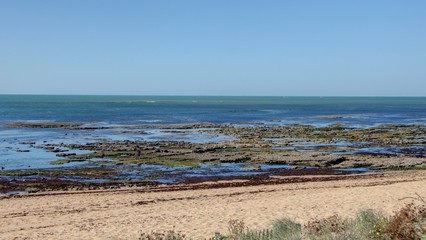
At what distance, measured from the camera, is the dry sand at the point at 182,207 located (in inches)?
612

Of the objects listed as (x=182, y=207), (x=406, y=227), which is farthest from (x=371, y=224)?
(x=182, y=207)

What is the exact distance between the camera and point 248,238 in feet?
32.7

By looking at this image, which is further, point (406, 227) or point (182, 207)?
point (182, 207)

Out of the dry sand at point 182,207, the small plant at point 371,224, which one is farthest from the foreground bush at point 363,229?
the dry sand at point 182,207

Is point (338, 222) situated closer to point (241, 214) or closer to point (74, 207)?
point (241, 214)

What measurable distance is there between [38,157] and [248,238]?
31.5 meters

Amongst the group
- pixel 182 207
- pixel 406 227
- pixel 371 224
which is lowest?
Result: pixel 182 207

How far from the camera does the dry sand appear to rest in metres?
15.5

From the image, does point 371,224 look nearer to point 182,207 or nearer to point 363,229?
point 363,229

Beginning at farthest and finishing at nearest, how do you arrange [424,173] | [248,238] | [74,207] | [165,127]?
[165,127]
[424,173]
[74,207]
[248,238]

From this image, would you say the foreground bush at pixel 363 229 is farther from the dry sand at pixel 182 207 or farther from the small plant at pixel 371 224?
the dry sand at pixel 182 207

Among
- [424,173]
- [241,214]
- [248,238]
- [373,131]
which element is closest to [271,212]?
[241,214]

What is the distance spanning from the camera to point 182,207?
19.4 metres

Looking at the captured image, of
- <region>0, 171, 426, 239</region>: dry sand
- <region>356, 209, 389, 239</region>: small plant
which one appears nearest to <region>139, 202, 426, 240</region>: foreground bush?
<region>356, 209, 389, 239</region>: small plant
